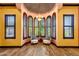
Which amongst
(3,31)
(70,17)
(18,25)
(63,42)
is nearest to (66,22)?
(70,17)

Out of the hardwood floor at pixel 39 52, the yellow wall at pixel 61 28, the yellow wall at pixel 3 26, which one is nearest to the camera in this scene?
the hardwood floor at pixel 39 52

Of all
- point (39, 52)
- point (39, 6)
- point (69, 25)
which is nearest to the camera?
point (39, 52)

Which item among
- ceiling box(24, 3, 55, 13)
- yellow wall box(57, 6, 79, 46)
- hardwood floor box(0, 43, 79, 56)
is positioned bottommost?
hardwood floor box(0, 43, 79, 56)

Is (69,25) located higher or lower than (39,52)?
higher

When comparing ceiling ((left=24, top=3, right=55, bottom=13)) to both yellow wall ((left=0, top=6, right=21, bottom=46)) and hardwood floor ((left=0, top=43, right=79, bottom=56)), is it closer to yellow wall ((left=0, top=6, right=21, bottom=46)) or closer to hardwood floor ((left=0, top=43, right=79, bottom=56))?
yellow wall ((left=0, top=6, right=21, bottom=46))

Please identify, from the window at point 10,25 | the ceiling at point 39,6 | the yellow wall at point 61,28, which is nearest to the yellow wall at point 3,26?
the window at point 10,25

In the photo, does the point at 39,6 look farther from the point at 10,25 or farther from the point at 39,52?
the point at 39,52

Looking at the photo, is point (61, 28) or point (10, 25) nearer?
point (10, 25)

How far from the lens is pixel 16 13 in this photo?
Answer: 6.96 meters

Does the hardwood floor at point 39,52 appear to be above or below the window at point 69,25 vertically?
below

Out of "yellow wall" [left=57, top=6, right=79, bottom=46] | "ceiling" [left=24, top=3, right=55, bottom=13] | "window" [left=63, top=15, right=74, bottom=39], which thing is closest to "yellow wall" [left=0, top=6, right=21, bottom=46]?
"ceiling" [left=24, top=3, right=55, bottom=13]

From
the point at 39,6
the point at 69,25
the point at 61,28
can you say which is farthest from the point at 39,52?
the point at 39,6

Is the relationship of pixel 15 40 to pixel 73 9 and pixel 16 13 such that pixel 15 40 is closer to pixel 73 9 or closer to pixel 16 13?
pixel 16 13

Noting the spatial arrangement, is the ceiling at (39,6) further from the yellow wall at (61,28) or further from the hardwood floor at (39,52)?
the hardwood floor at (39,52)
